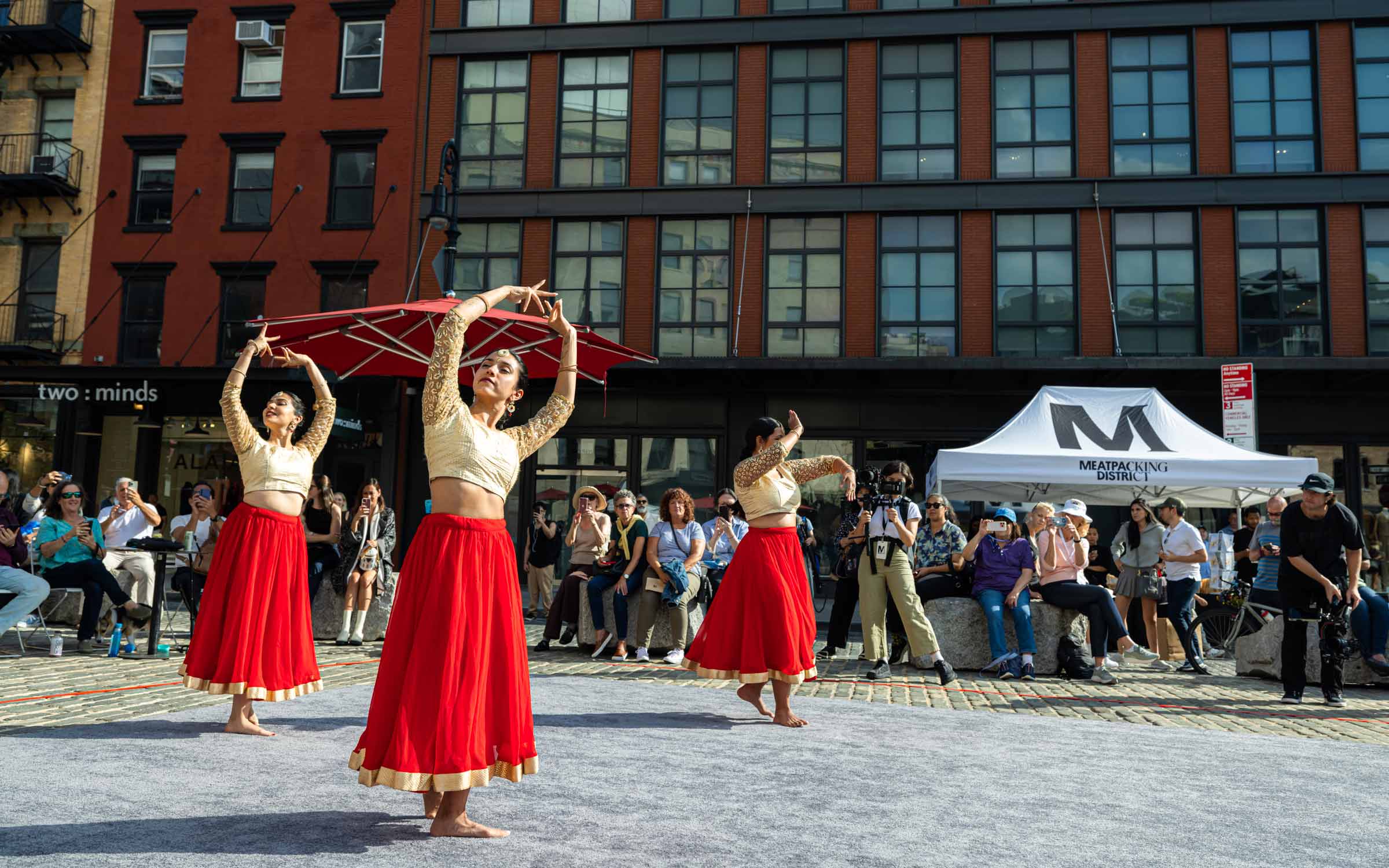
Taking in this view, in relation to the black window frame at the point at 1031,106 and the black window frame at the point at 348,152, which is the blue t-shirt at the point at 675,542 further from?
the black window frame at the point at 348,152

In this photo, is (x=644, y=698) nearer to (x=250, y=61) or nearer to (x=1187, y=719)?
(x=1187, y=719)

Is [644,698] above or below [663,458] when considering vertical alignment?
below

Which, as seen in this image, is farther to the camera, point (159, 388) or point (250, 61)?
point (250, 61)

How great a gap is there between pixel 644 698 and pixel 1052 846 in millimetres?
4580

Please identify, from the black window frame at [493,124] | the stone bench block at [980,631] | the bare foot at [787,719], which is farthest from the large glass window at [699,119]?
the bare foot at [787,719]

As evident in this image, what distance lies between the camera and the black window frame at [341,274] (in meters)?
24.0

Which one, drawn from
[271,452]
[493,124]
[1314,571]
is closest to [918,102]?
[493,124]

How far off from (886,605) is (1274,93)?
1645 cm

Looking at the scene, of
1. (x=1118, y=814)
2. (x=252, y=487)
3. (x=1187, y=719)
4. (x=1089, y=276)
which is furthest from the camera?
(x=1089, y=276)

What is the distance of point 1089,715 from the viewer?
27.7 feet

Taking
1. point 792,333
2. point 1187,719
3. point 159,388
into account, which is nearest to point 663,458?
point 792,333

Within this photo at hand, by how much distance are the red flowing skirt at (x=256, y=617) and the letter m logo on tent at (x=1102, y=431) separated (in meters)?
10.3

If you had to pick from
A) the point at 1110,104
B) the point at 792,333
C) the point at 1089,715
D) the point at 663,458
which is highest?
the point at 1110,104

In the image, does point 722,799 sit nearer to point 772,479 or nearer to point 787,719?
point 787,719
